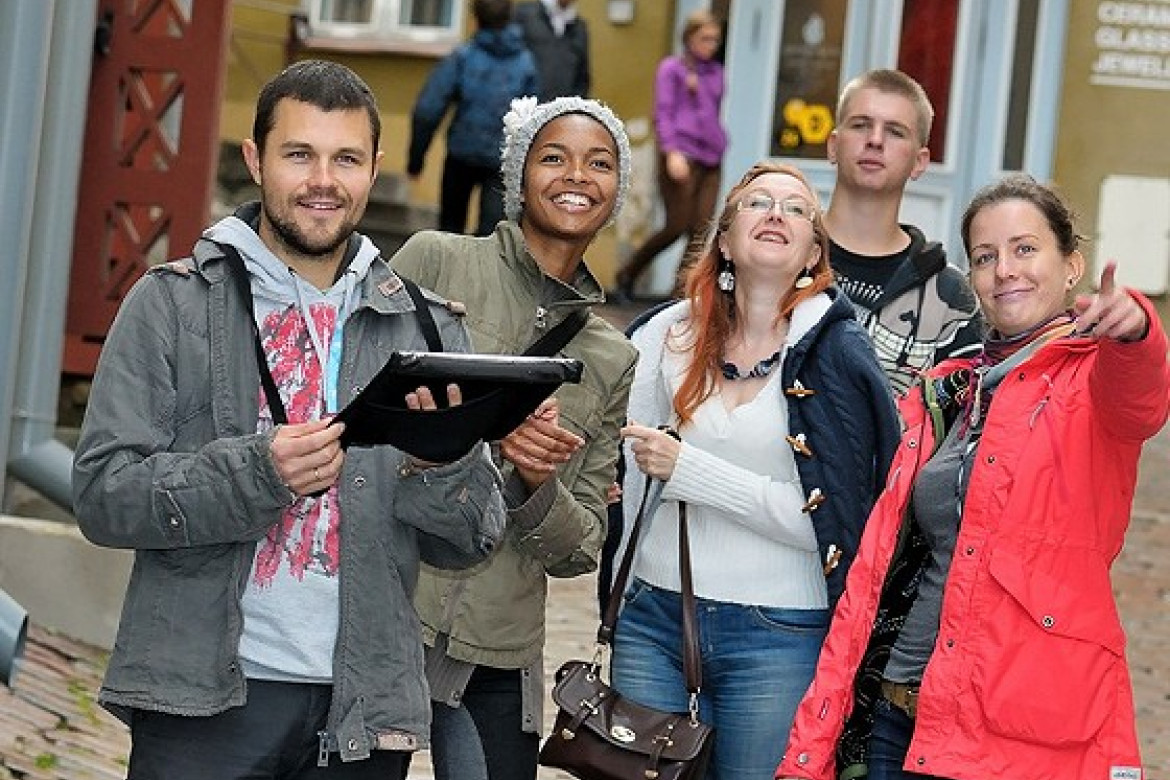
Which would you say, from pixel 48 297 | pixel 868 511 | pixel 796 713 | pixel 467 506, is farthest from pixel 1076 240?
A: pixel 48 297

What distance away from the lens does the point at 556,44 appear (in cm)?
1633

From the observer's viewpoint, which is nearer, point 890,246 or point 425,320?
point 425,320

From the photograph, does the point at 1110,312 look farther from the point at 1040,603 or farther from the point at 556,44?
the point at 556,44

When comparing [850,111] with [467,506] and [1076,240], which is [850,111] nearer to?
[1076,240]

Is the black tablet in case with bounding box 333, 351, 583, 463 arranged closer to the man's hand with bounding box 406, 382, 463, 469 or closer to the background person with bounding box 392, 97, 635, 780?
the man's hand with bounding box 406, 382, 463, 469

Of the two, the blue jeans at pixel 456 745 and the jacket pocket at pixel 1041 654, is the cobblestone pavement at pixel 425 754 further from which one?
the jacket pocket at pixel 1041 654

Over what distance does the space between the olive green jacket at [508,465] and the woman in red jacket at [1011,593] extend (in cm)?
61

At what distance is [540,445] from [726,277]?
950 mm

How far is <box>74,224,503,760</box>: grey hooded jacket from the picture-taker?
401 centimetres

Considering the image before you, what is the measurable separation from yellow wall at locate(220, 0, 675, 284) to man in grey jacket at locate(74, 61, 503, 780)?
526 inches

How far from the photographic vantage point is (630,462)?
5723 mm

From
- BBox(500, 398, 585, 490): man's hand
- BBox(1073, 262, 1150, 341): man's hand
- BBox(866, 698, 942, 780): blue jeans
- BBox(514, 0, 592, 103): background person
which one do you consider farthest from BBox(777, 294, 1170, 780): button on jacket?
BBox(514, 0, 592, 103): background person

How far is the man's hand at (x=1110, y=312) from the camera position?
14.4 feet

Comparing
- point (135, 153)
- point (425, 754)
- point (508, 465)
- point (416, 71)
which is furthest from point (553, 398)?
point (416, 71)
